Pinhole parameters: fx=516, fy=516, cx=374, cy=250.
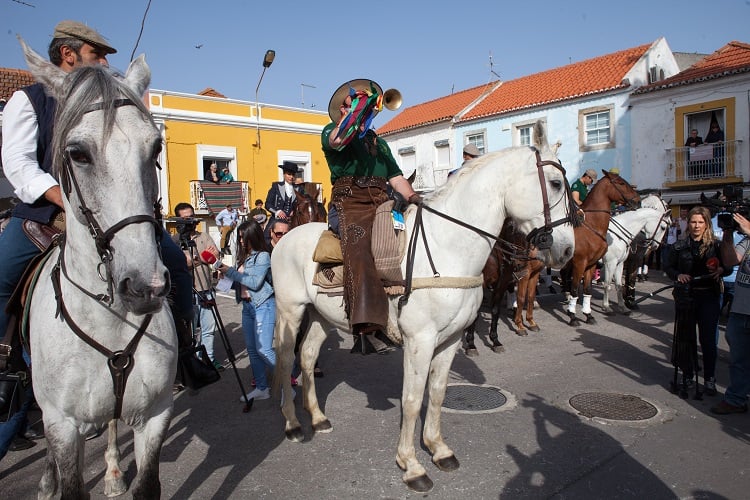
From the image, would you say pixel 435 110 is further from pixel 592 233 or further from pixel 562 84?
pixel 592 233

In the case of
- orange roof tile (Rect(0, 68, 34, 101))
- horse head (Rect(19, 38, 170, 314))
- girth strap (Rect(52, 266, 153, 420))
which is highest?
orange roof tile (Rect(0, 68, 34, 101))

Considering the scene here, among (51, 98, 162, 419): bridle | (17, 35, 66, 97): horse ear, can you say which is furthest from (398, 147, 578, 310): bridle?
(17, 35, 66, 97): horse ear

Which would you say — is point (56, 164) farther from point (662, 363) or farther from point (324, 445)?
point (662, 363)

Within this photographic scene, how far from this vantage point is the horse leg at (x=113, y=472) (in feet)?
12.4

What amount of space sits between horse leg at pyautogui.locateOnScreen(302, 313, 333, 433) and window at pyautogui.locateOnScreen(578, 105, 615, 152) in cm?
2257

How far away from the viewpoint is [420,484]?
373 centimetres

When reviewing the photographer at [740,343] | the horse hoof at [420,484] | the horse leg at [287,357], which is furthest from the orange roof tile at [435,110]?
the horse hoof at [420,484]

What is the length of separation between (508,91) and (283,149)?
45.4 feet

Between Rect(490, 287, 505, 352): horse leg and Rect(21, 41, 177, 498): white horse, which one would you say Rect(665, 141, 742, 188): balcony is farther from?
Rect(21, 41, 177, 498): white horse

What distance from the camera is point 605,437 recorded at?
4.51 m

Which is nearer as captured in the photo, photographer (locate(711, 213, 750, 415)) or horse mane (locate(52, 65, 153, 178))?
horse mane (locate(52, 65, 153, 178))

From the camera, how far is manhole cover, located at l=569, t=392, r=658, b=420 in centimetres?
500

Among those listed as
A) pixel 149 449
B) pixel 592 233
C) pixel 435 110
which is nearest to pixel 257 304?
pixel 149 449

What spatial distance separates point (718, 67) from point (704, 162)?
13.4 ft
